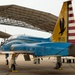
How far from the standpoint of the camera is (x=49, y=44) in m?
16.3

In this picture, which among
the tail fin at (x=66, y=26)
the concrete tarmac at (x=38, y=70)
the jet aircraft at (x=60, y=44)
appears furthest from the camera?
the concrete tarmac at (x=38, y=70)

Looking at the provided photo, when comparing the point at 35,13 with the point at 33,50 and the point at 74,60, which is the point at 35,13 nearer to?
the point at 74,60

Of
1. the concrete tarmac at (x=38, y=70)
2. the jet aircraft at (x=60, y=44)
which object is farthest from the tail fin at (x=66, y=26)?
the concrete tarmac at (x=38, y=70)

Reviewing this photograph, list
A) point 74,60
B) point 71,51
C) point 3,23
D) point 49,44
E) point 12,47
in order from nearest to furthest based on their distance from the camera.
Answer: point 71,51 → point 49,44 → point 12,47 → point 74,60 → point 3,23

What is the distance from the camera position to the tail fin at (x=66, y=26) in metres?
16.2

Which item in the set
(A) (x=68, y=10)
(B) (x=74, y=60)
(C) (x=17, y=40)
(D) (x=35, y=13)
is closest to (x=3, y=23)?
(D) (x=35, y=13)

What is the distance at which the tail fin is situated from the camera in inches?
637

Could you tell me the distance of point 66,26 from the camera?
1667 centimetres

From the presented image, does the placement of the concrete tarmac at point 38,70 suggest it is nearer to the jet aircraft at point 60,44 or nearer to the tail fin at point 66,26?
the jet aircraft at point 60,44

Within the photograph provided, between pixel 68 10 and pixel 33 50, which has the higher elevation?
pixel 68 10

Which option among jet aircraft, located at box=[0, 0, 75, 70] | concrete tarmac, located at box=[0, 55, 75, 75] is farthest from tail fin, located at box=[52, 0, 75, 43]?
concrete tarmac, located at box=[0, 55, 75, 75]

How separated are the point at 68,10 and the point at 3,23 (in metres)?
44.4

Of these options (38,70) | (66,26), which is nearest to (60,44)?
(66,26)

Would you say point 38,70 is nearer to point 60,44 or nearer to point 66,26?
point 60,44
